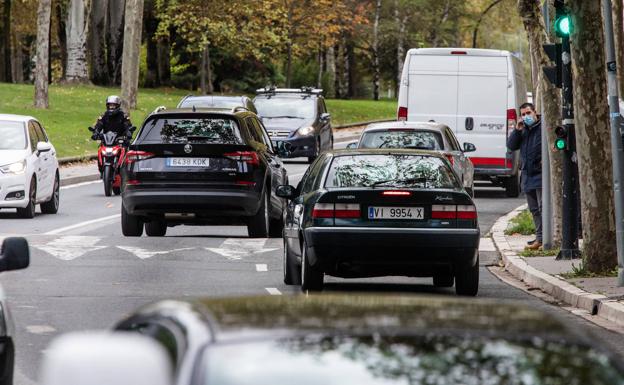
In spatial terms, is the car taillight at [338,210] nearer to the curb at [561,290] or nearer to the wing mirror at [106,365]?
the curb at [561,290]

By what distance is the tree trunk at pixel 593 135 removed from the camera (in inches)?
651

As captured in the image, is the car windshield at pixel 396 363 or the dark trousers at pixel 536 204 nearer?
the car windshield at pixel 396 363

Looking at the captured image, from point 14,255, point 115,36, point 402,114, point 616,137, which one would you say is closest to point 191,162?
point 616,137

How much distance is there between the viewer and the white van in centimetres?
3041

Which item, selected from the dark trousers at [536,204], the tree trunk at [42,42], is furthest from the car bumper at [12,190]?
the tree trunk at [42,42]

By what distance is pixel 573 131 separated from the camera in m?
18.2

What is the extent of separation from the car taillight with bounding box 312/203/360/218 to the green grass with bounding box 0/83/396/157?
87.7ft

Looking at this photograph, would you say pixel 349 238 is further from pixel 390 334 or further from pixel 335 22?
pixel 335 22

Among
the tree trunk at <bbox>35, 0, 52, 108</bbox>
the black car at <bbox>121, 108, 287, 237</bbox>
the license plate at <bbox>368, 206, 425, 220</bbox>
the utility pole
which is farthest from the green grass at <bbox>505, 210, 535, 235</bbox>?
the tree trunk at <bbox>35, 0, 52, 108</bbox>

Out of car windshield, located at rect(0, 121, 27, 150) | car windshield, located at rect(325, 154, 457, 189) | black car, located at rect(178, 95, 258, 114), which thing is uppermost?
black car, located at rect(178, 95, 258, 114)

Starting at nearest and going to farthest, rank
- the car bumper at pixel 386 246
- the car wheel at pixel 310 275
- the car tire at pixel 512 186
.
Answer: the car bumper at pixel 386 246
the car wheel at pixel 310 275
the car tire at pixel 512 186

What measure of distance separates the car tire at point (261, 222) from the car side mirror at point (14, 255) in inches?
486

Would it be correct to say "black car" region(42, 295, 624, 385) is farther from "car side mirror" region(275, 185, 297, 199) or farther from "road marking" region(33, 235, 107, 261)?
"road marking" region(33, 235, 107, 261)

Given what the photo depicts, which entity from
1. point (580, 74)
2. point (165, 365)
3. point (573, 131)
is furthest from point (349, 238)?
point (165, 365)
